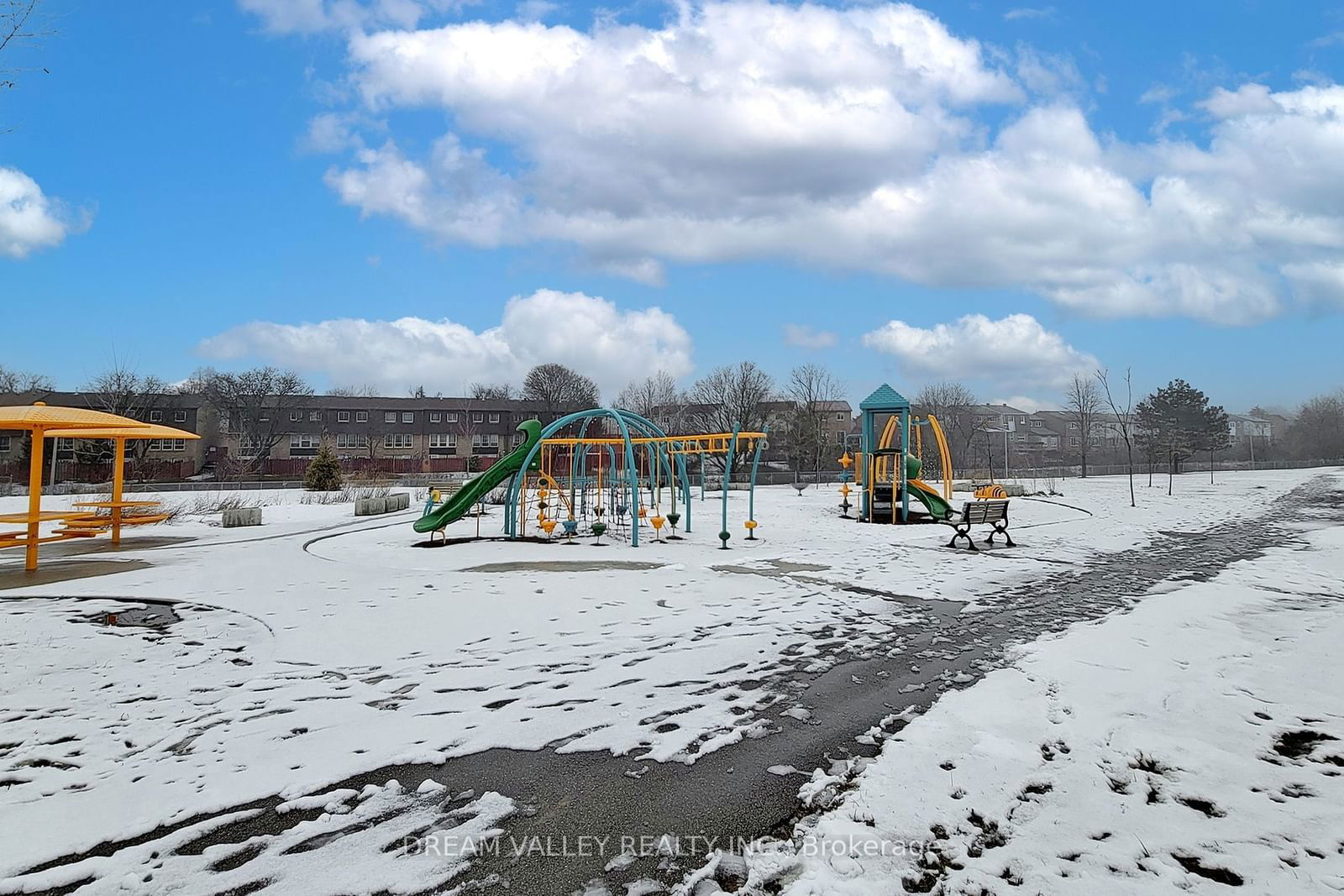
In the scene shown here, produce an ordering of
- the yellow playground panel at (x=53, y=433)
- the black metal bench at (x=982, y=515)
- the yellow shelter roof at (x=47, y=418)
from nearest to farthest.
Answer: the yellow shelter roof at (x=47, y=418)
the yellow playground panel at (x=53, y=433)
the black metal bench at (x=982, y=515)

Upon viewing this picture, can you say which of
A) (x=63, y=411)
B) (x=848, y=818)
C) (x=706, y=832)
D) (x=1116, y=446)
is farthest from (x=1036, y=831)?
(x=1116, y=446)

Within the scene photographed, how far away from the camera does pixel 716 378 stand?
64.9 meters

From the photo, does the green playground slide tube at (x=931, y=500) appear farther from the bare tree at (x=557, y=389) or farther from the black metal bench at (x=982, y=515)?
the bare tree at (x=557, y=389)

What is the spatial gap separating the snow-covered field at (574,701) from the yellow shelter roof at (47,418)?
7.38 ft

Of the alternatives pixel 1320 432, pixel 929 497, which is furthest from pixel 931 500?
pixel 1320 432

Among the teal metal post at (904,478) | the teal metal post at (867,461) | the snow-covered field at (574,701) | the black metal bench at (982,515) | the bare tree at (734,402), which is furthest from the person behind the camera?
the bare tree at (734,402)

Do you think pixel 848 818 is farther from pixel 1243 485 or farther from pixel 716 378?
pixel 716 378

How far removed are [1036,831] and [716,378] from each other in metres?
62.2

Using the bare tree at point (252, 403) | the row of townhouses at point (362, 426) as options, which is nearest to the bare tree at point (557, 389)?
the row of townhouses at point (362, 426)

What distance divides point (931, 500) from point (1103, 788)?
16.8 metres

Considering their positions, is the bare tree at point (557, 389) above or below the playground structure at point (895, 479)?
above

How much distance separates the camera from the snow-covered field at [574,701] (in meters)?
3.26

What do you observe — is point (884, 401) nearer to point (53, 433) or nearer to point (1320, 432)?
point (53, 433)

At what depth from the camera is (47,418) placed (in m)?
11.0
